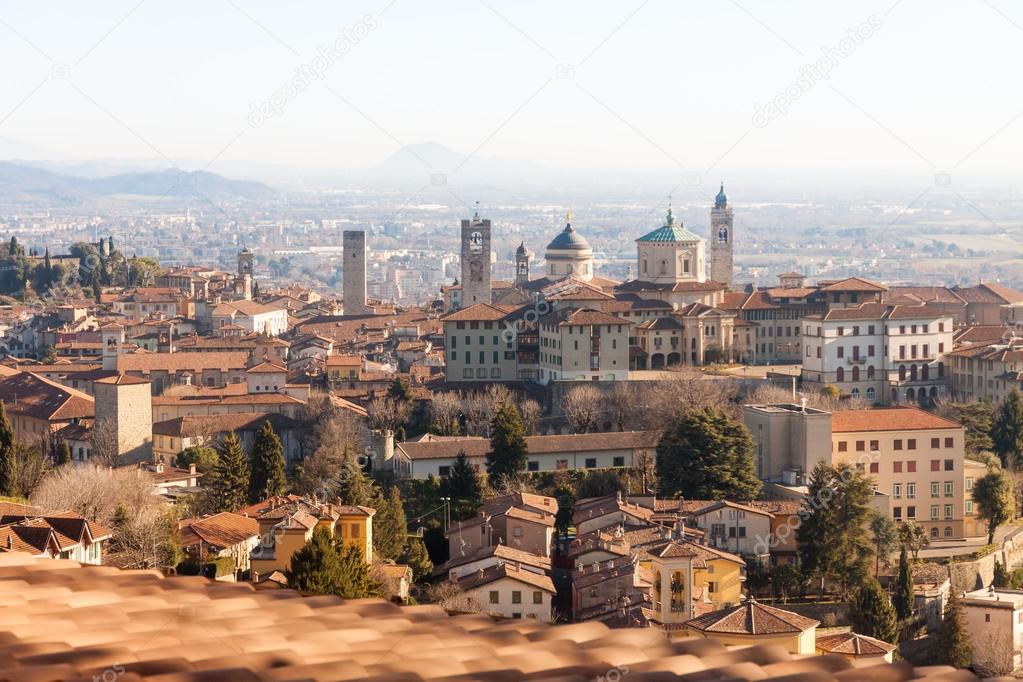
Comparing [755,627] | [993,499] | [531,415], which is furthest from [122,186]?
[755,627]

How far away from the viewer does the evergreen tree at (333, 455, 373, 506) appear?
70.3 feet

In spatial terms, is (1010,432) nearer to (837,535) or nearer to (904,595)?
(837,535)

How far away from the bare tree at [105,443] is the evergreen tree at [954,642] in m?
13.5

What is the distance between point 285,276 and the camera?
118 metres

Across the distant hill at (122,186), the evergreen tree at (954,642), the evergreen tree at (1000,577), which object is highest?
the distant hill at (122,186)

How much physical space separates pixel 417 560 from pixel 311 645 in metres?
17.7

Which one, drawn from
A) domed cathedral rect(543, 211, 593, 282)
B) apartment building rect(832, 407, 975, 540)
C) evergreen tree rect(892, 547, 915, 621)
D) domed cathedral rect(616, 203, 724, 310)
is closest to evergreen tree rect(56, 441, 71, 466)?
apartment building rect(832, 407, 975, 540)

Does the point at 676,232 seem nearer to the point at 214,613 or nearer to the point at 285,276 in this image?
the point at 214,613

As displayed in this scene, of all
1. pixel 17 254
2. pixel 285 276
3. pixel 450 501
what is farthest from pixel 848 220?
pixel 450 501

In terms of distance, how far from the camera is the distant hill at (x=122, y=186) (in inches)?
6398

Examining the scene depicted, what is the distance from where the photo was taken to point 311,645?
2.41 m

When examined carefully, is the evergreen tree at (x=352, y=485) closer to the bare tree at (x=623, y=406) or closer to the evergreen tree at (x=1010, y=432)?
the bare tree at (x=623, y=406)

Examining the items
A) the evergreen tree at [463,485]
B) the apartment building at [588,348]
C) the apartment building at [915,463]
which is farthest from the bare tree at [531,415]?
the apartment building at [915,463]

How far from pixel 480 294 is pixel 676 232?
6.02m
